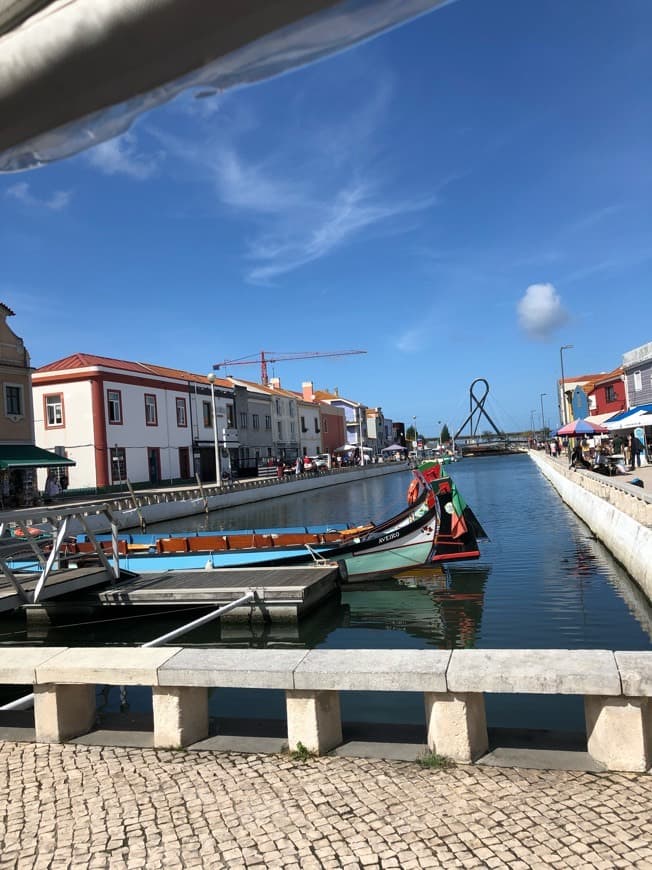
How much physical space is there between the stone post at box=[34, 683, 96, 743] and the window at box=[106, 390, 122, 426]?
4036 cm

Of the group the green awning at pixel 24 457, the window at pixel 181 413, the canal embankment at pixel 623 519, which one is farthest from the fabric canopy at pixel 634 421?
the window at pixel 181 413

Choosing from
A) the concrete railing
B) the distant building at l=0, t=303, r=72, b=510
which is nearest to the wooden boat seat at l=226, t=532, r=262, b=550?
the concrete railing

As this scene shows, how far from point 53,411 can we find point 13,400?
9.68 meters

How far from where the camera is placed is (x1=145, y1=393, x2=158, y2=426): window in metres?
47.9

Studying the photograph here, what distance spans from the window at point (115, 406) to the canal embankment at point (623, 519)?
30.0 m

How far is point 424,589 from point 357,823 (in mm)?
12835

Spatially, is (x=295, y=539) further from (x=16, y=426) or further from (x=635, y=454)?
(x=635, y=454)

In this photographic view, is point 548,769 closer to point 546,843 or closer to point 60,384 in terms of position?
A: point 546,843

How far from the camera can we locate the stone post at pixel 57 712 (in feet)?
17.0

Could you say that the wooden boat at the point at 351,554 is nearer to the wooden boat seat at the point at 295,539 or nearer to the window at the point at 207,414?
the wooden boat seat at the point at 295,539

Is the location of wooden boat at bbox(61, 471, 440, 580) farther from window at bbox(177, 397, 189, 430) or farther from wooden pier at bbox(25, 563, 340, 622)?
window at bbox(177, 397, 189, 430)

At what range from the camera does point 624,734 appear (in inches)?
164

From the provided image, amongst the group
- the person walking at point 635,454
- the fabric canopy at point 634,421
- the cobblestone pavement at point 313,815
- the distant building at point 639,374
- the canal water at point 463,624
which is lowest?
the canal water at point 463,624

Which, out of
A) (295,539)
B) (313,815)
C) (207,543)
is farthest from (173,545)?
(313,815)
